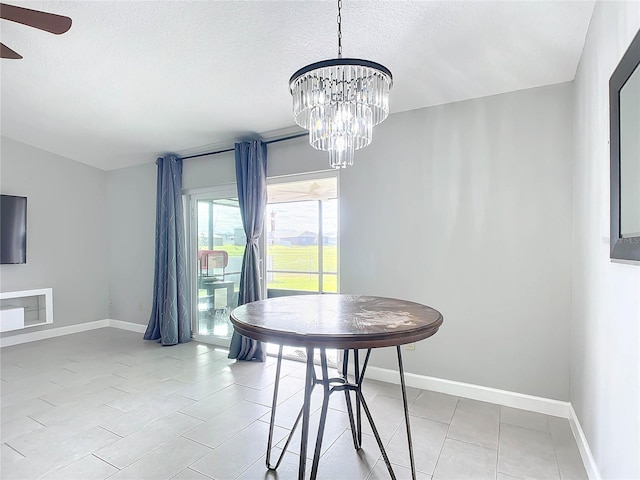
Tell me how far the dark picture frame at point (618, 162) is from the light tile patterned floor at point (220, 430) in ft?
4.22

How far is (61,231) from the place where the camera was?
4812 mm

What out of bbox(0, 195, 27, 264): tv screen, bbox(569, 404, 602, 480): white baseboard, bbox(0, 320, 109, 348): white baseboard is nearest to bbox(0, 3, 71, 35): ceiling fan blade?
bbox(0, 195, 27, 264): tv screen

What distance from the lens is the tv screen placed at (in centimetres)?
412

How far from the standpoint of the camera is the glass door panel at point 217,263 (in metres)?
4.19

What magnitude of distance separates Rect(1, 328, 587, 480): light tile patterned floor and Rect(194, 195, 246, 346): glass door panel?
965 millimetres

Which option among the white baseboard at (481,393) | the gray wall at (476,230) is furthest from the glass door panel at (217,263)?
the white baseboard at (481,393)

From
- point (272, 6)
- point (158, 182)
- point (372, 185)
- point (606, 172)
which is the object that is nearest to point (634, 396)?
point (606, 172)

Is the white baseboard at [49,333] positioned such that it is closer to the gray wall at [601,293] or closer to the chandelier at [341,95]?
the chandelier at [341,95]

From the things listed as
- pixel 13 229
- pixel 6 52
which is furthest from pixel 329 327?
pixel 13 229

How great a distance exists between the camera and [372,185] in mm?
3111

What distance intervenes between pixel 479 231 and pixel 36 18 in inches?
119

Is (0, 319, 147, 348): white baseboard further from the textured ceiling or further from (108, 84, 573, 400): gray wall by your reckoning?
(108, 84, 573, 400): gray wall

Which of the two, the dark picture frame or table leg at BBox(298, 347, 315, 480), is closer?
the dark picture frame

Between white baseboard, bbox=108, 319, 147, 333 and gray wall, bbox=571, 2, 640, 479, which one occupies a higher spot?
gray wall, bbox=571, 2, 640, 479
